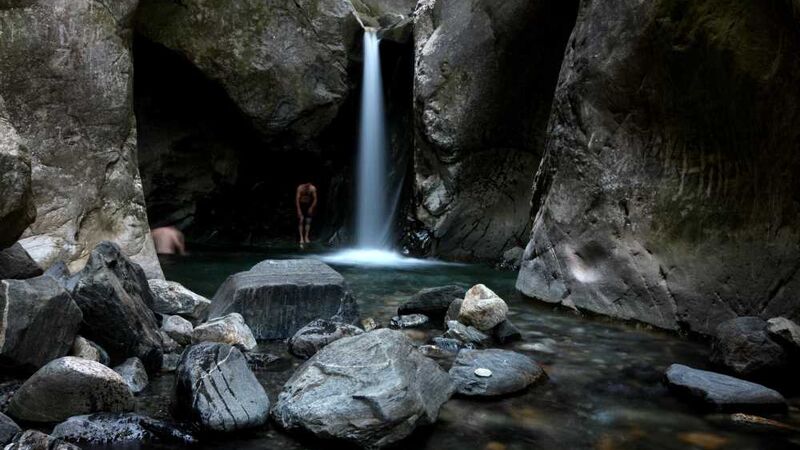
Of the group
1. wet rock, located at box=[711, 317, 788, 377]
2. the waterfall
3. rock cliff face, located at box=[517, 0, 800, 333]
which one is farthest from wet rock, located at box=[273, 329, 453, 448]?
the waterfall

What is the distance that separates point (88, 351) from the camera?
4.09 metres

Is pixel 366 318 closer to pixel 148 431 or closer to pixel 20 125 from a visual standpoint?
pixel 148 431

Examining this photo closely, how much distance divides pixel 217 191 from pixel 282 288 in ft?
32.5

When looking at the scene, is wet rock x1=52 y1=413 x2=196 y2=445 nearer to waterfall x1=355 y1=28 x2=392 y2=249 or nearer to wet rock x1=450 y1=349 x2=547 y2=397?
wet rock x1=450 y1=349 x2=547 y2=397

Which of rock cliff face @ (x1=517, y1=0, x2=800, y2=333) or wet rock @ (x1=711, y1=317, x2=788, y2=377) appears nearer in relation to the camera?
wet rock @ (x1=711, y1=317, x2=788, y2=377)

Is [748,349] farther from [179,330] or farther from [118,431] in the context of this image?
[179,330]

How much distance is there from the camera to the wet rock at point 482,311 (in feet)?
18.3

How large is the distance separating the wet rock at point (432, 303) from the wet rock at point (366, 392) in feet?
7.79

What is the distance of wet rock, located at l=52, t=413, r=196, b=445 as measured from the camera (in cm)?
320

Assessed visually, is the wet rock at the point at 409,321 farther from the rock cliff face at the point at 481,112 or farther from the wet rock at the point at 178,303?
the rock cliff face at the point at 481,112

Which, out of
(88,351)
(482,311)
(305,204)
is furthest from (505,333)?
(305,204)

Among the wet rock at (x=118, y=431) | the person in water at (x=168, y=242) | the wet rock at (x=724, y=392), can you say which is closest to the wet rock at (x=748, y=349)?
the wet rock at (x=724, y=392)

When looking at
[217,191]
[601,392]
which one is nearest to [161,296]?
[601,392]

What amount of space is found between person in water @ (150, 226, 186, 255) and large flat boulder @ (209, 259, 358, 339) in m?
6.80
